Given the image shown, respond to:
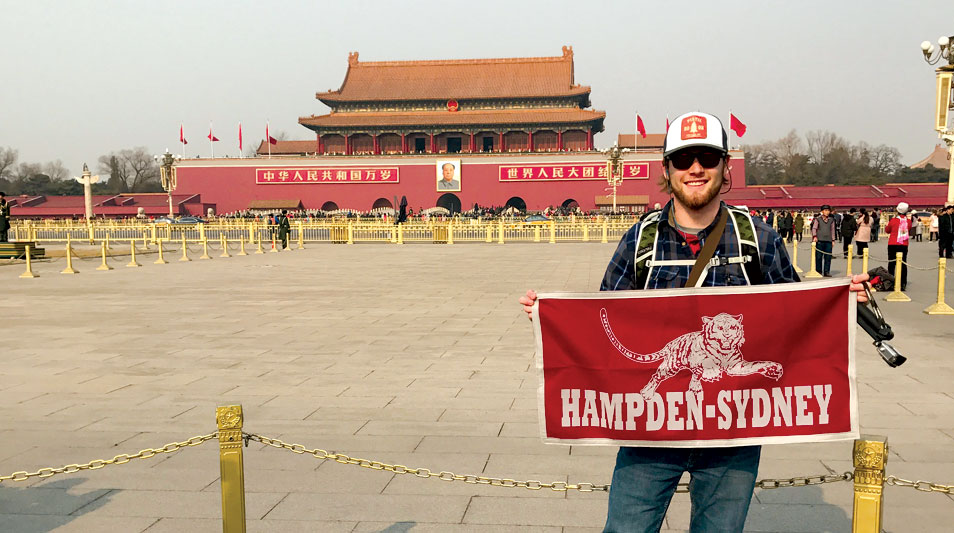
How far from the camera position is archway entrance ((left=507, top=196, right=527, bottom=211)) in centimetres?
4812

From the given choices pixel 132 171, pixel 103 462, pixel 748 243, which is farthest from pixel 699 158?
pixel 132 171

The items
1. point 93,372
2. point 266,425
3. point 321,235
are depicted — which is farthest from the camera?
point 321,235

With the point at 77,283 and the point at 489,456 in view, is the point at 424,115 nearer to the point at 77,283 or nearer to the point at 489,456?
the point at 77,283

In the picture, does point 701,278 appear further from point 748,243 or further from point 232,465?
point 232,465

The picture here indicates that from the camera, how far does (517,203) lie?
48.5 metres

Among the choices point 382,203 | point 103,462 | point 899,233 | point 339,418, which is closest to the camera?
point 103,462

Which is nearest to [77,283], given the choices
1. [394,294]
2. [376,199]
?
[394,294]

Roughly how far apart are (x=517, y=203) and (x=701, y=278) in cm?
4656

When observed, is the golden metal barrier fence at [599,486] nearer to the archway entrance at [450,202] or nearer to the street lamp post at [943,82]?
the street lamp post at [943,82]

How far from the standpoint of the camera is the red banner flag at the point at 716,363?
216 cm

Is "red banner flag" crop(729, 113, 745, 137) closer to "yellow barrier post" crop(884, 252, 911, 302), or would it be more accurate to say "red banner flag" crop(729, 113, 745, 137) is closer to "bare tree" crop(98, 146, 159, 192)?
"yellow barrier post" crop(884, 252, 911, 302)

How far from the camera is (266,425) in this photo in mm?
4574

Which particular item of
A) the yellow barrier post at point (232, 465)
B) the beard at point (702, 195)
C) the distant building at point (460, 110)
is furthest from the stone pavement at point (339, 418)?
the distant building at point (460, 110)

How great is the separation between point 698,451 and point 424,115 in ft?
158
